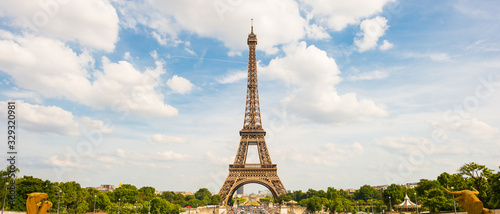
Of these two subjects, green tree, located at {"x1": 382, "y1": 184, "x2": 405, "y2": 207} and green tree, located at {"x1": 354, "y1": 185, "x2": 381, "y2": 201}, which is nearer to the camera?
green tree, located at {"x1": 382, "y1": 184, "x2": 405, "y2": 207}

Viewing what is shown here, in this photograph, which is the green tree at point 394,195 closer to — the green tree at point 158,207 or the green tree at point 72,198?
the green tree at point 158,207

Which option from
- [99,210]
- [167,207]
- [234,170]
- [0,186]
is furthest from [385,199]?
[0,186]

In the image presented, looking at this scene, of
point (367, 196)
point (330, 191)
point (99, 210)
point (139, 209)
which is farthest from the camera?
point (367, 196)

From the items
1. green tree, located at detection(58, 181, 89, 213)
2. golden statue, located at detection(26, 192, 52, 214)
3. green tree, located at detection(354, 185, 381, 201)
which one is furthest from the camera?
green tree, located at detection(354, 185, 381, 201)

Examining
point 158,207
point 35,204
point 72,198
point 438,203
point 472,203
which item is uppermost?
point 35,204

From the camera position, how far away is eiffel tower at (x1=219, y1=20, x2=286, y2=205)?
9919 cm

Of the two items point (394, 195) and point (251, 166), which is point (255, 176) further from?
point (394, 195)

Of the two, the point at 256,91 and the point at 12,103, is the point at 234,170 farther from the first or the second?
the point at 12,103

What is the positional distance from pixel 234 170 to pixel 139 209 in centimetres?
3528

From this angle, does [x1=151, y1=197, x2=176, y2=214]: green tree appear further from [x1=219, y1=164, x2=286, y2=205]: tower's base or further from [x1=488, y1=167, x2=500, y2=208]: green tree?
[x1=488, y1=167, x2=500, y2=208]: green tree

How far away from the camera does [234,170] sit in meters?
99.6

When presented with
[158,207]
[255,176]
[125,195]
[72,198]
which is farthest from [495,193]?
[125,195]

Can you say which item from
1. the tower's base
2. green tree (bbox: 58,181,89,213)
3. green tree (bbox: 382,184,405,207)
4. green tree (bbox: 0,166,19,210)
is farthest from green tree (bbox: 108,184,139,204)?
green tree (bbox: 382,184,405,207)

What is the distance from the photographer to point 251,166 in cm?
10081
